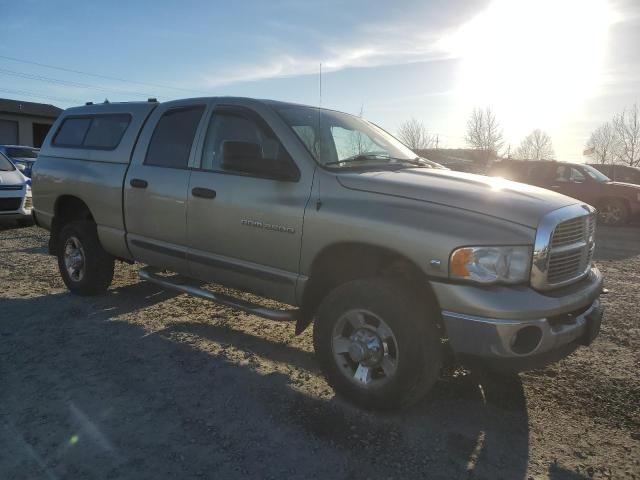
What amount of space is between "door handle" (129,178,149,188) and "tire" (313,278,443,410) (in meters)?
2.18

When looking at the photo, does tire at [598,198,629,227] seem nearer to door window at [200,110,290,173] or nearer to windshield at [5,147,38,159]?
door window at [200,110,290,173]

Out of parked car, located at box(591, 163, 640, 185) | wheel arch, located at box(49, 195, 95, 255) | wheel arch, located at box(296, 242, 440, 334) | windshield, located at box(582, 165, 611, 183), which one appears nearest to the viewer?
wheel arch, located at box(296, 242, 440, 334)

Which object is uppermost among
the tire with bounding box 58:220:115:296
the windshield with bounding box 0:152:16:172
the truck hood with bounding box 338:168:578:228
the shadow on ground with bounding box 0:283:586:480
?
the truck hood with bounding box 338:168:578:228

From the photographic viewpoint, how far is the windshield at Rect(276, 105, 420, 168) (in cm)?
390

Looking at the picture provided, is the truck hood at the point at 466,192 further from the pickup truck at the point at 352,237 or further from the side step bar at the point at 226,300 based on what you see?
the side step bar at the point at 226,300

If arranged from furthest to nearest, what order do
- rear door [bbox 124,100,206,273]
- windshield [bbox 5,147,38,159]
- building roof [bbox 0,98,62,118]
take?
building roof [bbox 0,98,62,118]
windshield [bbox 5,147,38,159]
rear door [bbox 124,100,206,273]

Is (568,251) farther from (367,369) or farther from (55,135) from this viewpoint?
(55,135)

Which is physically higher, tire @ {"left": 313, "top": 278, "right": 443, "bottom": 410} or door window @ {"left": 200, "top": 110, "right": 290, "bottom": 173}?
door window @ {"left": 200, "top": 110, "right": 290, "bottom": 173}

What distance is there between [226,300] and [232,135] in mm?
1328

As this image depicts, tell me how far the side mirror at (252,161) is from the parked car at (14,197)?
724 cm

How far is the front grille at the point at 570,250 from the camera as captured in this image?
3031 millimetres

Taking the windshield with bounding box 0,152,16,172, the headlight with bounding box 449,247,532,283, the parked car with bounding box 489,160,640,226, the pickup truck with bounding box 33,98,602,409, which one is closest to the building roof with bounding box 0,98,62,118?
the windshield with bounding box 0,152,16,172

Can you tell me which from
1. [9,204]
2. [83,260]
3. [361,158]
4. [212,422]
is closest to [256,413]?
[212,422]

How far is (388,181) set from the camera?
340cm
